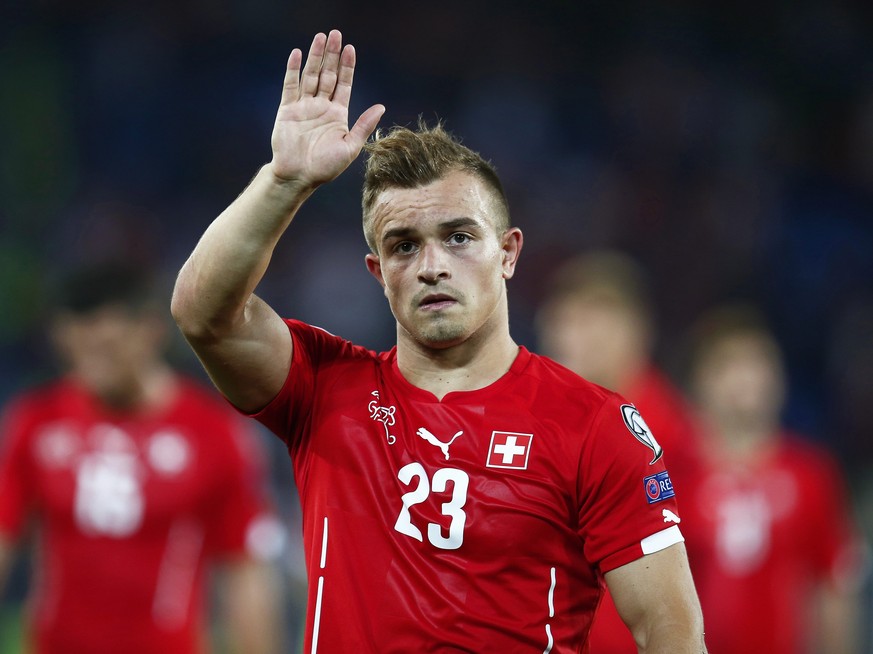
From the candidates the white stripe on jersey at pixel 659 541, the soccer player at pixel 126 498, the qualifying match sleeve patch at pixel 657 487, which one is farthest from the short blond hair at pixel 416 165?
the soccer player at pixel 126 498

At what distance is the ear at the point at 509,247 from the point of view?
10.9ft

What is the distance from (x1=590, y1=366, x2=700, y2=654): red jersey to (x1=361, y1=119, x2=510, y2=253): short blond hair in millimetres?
2950

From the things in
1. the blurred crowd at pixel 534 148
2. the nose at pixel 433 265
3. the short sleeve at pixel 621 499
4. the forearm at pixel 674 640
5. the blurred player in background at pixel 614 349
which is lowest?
the forearm at pixel 674 640

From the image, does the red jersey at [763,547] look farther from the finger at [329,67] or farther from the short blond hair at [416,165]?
the finger at [329,67]

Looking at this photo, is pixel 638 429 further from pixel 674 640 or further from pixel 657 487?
pixel 674 640

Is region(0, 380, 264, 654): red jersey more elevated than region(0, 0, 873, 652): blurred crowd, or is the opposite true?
region(0, 0, 873, 652): blurred crowd

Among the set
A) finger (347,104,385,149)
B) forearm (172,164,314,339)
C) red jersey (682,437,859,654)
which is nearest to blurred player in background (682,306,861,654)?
red jersey (682,437,859,654)

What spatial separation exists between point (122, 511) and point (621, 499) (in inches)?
137

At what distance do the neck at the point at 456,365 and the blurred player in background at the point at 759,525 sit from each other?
12.4 feet

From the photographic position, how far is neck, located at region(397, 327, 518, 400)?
321 centimetres

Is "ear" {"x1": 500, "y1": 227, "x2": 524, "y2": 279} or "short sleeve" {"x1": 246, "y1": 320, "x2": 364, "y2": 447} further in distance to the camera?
"ear" {"x1": 500, "y1": 227, "x2": 524, "y2": 279}

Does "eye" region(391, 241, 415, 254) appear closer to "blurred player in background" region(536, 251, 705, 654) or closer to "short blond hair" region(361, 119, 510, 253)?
"short blond hair" region(361, 119, 510, 253)

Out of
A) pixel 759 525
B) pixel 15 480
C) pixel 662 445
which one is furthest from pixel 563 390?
pixel 759 525

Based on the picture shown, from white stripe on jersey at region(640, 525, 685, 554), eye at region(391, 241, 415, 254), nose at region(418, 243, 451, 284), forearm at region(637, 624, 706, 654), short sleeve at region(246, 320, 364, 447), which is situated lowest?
forearm at region(637, 624, 706, 654)
